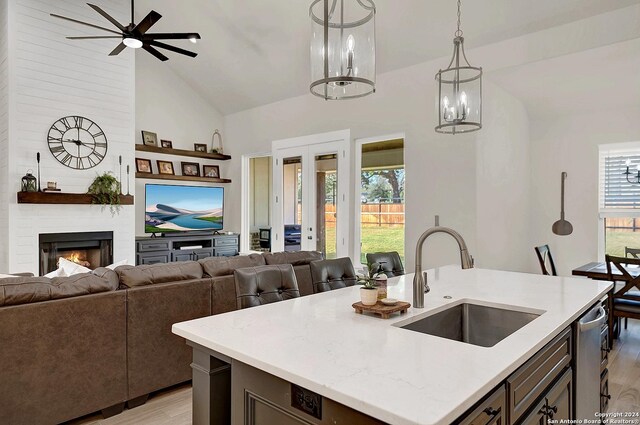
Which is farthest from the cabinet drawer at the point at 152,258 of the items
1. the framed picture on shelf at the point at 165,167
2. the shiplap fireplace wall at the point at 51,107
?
the framed picture on shelf at the point at 165,167

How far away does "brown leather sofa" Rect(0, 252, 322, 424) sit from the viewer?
227 centimetres

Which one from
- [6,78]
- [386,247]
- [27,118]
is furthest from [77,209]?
[386,247]

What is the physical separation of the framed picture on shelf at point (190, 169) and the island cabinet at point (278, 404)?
626cm

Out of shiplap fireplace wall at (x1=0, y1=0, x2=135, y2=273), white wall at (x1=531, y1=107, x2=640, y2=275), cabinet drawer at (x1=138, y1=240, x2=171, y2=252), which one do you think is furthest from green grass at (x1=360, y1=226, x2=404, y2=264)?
shiplap fireplace wall at (x1=0, y1=0, x2=135, y2=273)

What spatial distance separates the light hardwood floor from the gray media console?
3.63 m

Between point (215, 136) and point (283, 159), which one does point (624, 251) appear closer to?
point (283, 159)

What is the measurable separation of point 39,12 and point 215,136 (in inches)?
126

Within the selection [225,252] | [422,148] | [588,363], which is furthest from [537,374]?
[225,252]

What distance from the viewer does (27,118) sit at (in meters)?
5.02

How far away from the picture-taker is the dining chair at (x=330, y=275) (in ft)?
8.48

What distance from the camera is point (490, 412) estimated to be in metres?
1.16

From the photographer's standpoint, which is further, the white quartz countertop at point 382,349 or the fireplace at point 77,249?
the fireplace at point 77,249

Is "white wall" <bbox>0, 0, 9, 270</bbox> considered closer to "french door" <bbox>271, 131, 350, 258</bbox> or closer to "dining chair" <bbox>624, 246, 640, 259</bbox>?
"french door" <bbox>271, 131, 350, 258</bbox>

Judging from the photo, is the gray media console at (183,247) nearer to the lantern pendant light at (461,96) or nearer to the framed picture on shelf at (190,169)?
the framed picture on shelf at (190,169)
